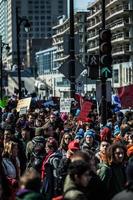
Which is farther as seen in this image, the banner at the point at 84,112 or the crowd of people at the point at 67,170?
the banner at the point at 84,112

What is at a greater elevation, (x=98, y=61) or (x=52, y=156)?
(x=98, y=61)

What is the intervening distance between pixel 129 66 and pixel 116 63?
957 centimetres

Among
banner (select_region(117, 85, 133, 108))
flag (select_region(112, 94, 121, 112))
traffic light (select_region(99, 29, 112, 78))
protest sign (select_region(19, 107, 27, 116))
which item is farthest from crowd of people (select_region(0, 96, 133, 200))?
flag (select_region(112, 94, 121, 112))

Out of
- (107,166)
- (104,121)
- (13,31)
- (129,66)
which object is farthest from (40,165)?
(13,31)

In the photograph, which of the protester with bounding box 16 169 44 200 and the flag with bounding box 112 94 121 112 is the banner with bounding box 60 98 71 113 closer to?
the flag with bounding box 112 94 121 112

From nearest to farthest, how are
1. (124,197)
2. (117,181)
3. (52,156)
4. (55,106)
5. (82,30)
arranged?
(124,197)
(117,181)
(52,156)
(55,106)
(82,30)

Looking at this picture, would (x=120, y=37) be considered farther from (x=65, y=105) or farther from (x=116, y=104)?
(x=65, y=105)

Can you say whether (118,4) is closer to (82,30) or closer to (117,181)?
(82,30)

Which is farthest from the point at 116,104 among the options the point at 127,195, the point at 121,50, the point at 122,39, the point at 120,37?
the point at 120,37

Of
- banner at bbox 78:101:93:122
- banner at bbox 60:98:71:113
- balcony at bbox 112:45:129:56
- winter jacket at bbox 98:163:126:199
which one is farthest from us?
balcony at bbox 112:45:129:56

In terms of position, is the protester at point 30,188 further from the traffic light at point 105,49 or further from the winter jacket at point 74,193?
the traffic light at point 105,49

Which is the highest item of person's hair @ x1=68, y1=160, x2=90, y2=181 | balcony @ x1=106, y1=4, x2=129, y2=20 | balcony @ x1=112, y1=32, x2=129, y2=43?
balcony @ x1=106, y1=4, x2=129, y2=20

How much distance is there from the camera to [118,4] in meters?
103

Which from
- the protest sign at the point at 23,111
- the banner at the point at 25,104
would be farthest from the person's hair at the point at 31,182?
the protest sign at the point at 23,111
